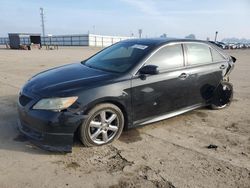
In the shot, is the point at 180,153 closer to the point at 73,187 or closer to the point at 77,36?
the point at 73,187

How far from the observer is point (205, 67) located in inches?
214

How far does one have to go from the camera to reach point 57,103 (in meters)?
3.78

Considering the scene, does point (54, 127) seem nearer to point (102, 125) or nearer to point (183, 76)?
point (102, 125)

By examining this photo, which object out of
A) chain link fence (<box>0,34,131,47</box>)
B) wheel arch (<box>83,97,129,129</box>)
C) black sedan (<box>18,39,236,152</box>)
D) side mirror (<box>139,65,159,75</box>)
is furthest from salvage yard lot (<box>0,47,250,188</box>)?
chain link fence (<box>0,34,131,47</box>)

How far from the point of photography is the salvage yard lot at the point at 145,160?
328 centimetres

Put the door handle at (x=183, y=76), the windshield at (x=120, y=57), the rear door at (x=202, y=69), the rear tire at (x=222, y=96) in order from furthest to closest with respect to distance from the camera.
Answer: the rear tire at (x=222, y=96) < the rear door at (x=202, y=69) < the door handle at (x=183, y=76) < the windshield at (x=120, y=57)

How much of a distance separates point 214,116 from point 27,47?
122ft

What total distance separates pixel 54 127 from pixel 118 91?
1.07 metres

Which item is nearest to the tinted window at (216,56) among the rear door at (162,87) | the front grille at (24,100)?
the rear door at (162,87)

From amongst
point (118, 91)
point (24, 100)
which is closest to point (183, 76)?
point (118, 91)

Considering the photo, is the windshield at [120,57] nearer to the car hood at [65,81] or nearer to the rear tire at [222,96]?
the car hood at [65,81]

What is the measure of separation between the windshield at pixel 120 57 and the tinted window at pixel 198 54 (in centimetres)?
92

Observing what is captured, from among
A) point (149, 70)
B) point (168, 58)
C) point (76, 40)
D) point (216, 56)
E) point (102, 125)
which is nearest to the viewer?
point (102, 125)

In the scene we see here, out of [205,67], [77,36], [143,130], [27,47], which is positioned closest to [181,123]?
[143,130]
